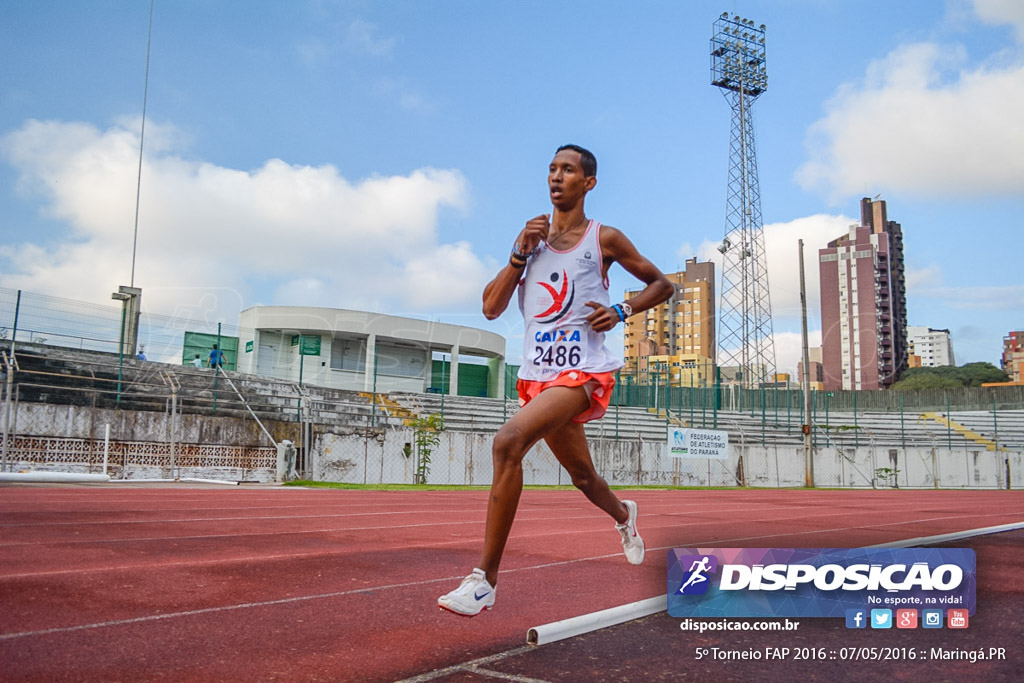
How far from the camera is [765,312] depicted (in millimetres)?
40656

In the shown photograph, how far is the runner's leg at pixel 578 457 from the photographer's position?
3.51 m

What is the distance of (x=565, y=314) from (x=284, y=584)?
1.95m

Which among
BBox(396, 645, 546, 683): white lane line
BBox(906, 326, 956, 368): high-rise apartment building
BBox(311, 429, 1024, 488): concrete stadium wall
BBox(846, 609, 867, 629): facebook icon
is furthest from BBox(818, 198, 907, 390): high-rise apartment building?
BBox(396, 645, 546, 683): white lane line

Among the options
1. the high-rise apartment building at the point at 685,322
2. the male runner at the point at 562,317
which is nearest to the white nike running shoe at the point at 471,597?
the male runner at the point at 562,317

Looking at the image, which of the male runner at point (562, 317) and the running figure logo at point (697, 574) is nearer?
the running figure logo at point (697, 574)

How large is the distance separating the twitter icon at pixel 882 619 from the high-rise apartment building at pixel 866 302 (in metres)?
113

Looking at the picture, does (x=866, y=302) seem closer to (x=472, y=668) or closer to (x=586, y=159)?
(x=586, y=159)

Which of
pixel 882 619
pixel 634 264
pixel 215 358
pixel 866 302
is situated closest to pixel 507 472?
pixel 634 264

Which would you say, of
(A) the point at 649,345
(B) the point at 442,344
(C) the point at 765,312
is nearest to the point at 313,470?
(B) the point at 442,344

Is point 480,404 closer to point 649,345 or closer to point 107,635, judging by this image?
point 107,635

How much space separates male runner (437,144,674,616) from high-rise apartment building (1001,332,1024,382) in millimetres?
119339

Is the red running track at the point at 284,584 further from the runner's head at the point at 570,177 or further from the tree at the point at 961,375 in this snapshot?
the tree at the point at 961,375

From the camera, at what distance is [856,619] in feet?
9.02

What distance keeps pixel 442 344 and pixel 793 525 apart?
29442 mm
